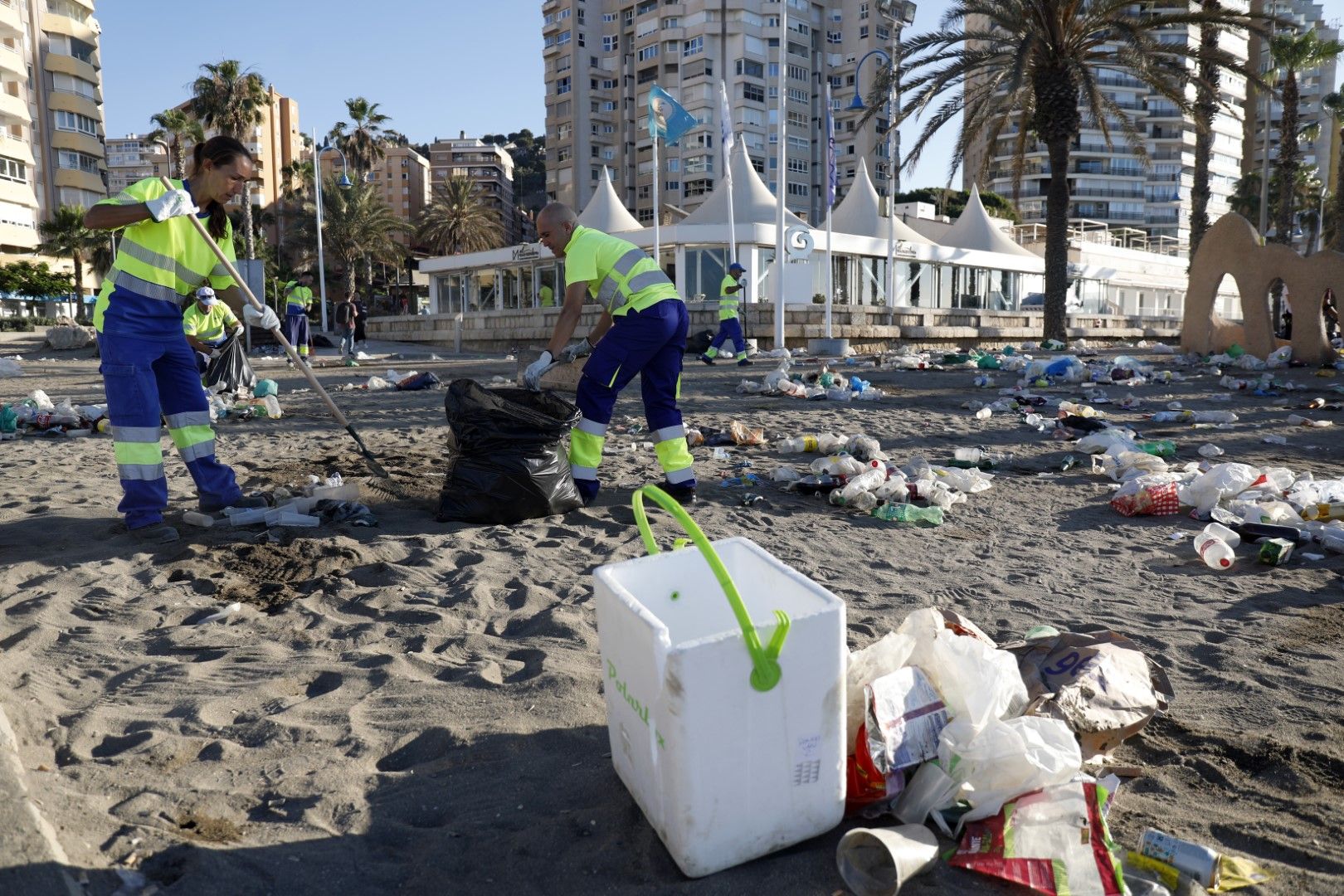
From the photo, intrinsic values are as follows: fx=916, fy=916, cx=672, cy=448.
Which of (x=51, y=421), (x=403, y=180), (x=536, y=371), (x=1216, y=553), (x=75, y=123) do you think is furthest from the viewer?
(x=403, y=180)

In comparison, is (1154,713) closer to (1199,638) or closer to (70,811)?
(1199,638)

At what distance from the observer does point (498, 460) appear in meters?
4.69

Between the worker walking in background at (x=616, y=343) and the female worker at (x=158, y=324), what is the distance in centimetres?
165

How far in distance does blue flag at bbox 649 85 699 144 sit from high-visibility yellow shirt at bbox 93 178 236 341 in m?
14.8

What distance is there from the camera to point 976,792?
193 centimetres

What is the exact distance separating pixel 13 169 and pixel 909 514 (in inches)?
2001

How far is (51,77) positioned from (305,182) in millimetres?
13645

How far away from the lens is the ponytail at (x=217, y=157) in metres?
4.56

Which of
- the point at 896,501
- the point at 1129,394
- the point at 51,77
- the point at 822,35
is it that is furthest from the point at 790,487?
the point at 822,35

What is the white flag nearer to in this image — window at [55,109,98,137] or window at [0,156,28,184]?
window at [0,156,28,184]

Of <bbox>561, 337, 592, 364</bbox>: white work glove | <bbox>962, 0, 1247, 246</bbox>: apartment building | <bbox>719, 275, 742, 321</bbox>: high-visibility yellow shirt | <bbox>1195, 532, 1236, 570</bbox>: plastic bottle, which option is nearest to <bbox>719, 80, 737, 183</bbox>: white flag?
<bbox>719, 275, 742, 321</bbox>: high-visibility yellow shirt

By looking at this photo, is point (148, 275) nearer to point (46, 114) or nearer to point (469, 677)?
point (469, 677)

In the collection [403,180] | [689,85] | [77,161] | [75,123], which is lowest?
[77,161]

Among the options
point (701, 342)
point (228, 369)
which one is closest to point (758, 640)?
point (228, 369)
